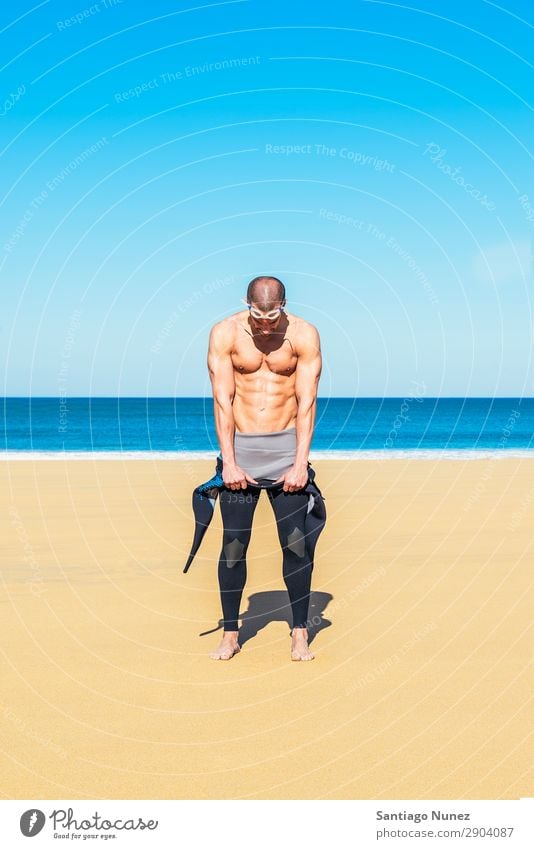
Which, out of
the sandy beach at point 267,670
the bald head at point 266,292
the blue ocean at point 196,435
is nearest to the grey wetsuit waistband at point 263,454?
the bald head at point 266,292

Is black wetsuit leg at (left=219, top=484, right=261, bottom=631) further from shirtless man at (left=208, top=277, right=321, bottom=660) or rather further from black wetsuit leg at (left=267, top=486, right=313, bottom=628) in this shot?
black wetsuit leg at (left=267, top=486, right=313, bottom=628)

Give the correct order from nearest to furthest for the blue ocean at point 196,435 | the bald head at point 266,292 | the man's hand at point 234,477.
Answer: the bald head at point 266,292
the man's hand at point 234,477
the blue ocean at point 196,435

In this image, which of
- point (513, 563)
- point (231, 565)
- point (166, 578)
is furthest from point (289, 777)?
point (513, 563)

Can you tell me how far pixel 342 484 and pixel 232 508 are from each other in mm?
12041

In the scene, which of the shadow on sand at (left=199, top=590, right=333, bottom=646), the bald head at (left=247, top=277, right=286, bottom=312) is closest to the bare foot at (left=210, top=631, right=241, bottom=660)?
the shadow on sand at (left=199, top=590, right=333, bottom=646)

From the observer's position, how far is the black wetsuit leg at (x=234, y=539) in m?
6.22

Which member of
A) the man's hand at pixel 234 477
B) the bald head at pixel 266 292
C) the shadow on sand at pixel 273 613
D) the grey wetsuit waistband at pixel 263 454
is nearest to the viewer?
the bald head at pixel 266 292

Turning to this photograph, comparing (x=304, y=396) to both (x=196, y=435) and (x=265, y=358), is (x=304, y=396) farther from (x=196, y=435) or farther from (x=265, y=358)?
(x=196, y=435)

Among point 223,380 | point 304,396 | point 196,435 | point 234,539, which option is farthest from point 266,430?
point 196,435

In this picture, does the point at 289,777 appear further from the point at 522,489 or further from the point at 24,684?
the point at 522,489

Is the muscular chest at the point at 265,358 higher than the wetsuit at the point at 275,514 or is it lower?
higher

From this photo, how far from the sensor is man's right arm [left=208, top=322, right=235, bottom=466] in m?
6.12

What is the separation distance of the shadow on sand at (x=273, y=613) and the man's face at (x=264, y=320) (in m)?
2.38

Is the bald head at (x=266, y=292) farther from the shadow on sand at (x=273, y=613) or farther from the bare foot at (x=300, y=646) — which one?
the shadow on sand at (x=273, y=613)
